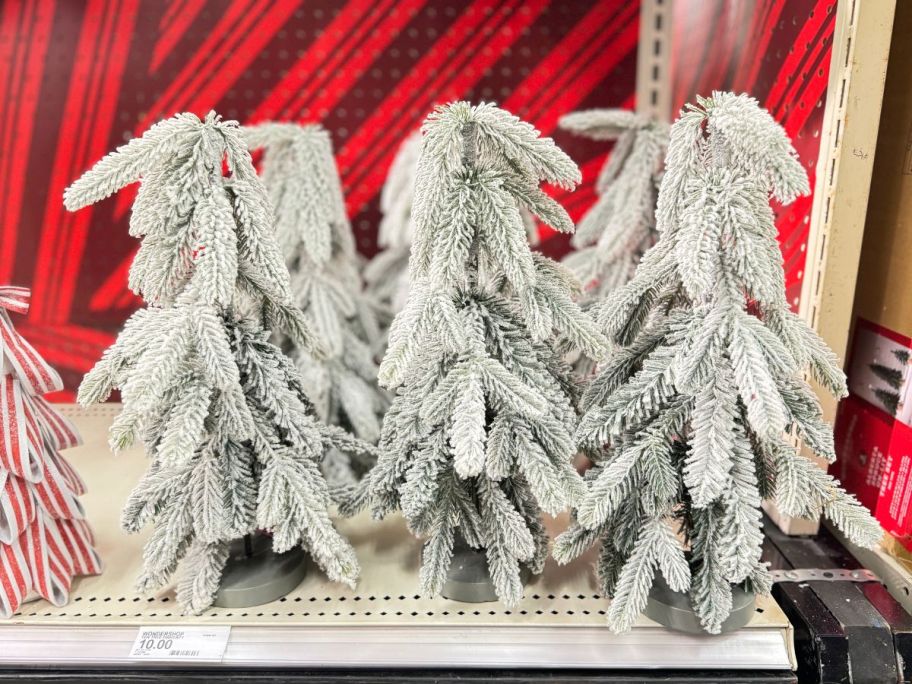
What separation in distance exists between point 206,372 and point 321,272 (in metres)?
0.55

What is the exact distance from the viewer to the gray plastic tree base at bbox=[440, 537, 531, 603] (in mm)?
1110

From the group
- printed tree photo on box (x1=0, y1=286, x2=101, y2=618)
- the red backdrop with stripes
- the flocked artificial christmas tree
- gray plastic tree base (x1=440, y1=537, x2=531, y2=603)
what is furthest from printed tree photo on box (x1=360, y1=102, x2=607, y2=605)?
the red backdrop with stripes

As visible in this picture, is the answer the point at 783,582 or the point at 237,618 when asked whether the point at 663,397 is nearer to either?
the point at 783,582

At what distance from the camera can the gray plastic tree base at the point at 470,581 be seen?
43.7 inches

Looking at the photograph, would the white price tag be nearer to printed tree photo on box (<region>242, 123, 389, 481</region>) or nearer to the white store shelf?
the white store shelf

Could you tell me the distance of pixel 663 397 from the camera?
100 centimetres

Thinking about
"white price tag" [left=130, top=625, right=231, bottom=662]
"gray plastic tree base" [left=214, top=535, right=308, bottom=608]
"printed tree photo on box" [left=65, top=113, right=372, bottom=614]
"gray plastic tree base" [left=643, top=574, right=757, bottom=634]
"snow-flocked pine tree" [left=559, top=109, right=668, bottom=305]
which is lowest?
"white price tag" [left=130, top=625, right=231, bottom=662]

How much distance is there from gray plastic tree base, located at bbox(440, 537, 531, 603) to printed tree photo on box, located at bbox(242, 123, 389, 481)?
1.28ft

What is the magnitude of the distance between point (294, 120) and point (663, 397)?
1.43 metres

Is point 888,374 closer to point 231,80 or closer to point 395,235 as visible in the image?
point 395,235

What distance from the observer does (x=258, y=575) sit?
1.12 meters

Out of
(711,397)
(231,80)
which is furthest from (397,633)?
(231,80)

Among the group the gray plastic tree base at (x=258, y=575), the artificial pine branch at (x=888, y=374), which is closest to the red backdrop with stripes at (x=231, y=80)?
the artificial pine branch at (x=888, y=374)

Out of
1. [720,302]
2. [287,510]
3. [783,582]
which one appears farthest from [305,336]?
[783,582]
